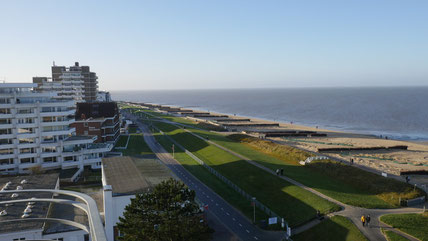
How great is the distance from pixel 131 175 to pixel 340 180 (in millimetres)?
36332

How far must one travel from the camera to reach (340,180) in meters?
56.3

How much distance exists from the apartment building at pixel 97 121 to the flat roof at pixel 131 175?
3281cm

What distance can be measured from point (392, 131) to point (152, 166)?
118735 millimetres

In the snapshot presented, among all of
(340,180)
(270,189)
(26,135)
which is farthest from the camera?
(26,135)

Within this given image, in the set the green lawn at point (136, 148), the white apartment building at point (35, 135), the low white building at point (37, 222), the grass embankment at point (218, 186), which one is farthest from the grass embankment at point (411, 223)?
the green lawn at point (136, 148)

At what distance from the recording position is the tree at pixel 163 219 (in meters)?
28.3

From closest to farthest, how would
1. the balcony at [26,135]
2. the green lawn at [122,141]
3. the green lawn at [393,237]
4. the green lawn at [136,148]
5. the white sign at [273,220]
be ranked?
the green lawn at [393,237] → the white sign at [273,220] → the balcony at [26,135] → the green lawn at [136,148] → the green lawn at [122,141]

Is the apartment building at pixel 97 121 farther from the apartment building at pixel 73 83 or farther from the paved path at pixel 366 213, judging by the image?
the paved path at pixel 366 213

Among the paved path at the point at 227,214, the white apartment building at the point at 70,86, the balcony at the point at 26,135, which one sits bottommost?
the paved path at the point at 227,214

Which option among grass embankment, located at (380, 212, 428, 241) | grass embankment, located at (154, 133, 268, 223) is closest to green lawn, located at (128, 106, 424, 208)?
grass embankment, located at (380, 212, 428, 241)

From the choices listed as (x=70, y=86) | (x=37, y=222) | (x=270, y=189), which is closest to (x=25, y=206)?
(x=37, y=222)

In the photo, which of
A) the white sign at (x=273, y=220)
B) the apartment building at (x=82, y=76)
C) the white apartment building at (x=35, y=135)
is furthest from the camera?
the apartment building at (x=82, y=76)

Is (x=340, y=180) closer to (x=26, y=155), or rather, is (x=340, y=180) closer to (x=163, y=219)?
(x=163, y=219)

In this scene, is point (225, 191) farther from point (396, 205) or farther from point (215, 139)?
point (215, 139)
